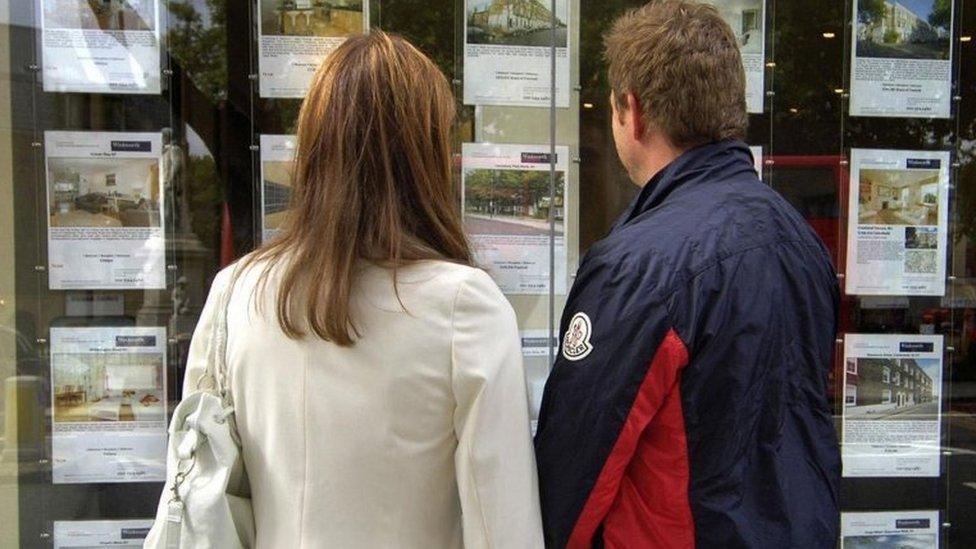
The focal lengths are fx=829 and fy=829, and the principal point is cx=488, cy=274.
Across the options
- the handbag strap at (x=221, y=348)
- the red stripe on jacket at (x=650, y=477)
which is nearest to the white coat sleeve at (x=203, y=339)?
the handbag strap at (x=221, y=348)

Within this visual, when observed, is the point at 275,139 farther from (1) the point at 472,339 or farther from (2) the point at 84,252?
(1) the point at 472,339

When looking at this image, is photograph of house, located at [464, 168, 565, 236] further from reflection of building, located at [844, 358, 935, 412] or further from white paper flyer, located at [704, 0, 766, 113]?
reflection of building, located at [844, 358, 935, 412]

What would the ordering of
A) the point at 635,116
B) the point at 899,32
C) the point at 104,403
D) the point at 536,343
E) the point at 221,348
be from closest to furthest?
the point at 221,348
the point at 635,116
the point at 104,403
the point at 536,343
the point at 899,32

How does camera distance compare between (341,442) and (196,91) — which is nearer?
(341,442)

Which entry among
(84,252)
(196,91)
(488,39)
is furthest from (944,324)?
(84,252)

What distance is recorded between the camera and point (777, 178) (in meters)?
3.75

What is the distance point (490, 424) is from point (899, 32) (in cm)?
317

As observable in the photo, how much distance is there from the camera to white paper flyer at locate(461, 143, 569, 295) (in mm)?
3520

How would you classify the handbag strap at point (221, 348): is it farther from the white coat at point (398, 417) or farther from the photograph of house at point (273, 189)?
the photograph of house at point (273, 189)

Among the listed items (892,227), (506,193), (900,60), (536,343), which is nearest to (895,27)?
(900,60)

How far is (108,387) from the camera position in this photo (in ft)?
11.3

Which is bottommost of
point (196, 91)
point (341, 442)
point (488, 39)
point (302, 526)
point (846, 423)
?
point (846, 423)

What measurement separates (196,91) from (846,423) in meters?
3.23

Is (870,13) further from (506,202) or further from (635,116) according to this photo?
(635,116)
